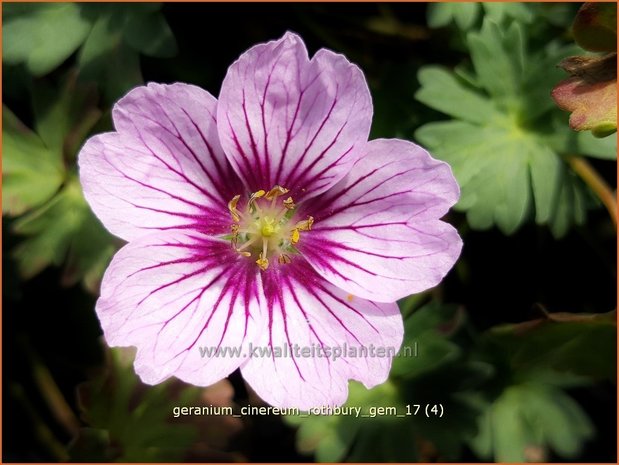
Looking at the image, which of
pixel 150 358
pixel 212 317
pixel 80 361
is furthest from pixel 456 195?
pixel 80 361

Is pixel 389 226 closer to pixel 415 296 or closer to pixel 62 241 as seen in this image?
pixel 415 296

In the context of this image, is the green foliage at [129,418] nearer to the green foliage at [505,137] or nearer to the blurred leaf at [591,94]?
the green foliage at [505,137]

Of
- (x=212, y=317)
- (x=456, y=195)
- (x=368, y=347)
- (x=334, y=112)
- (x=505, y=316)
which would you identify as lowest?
(x=505, y=316)

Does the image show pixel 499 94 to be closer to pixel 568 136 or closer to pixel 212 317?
pixel 568 136

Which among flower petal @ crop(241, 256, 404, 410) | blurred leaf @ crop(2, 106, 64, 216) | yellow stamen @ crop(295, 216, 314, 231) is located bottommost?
flower petal @ crop(241, 256, 404, 410)

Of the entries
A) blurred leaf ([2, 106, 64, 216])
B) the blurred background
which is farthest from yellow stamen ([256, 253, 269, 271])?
blurred leaf ([2, 106, 64, 216])

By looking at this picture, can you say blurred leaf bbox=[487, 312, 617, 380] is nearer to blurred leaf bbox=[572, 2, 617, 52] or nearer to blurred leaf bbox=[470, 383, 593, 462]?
blurred leaf bbox=[470, 383, 593, 462]

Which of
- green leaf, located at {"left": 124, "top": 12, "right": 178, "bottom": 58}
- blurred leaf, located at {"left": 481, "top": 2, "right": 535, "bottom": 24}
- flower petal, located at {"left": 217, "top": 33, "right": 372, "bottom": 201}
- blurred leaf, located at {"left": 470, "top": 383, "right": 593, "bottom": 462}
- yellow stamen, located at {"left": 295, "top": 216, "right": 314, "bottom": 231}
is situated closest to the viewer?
flower petal, located at {"left": 217, "top": 33, "right": 372, "bottom": 201}

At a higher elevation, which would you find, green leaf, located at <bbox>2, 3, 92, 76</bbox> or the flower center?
green leaf, located at <bbox>2, 3, 92, 76</bbox>
